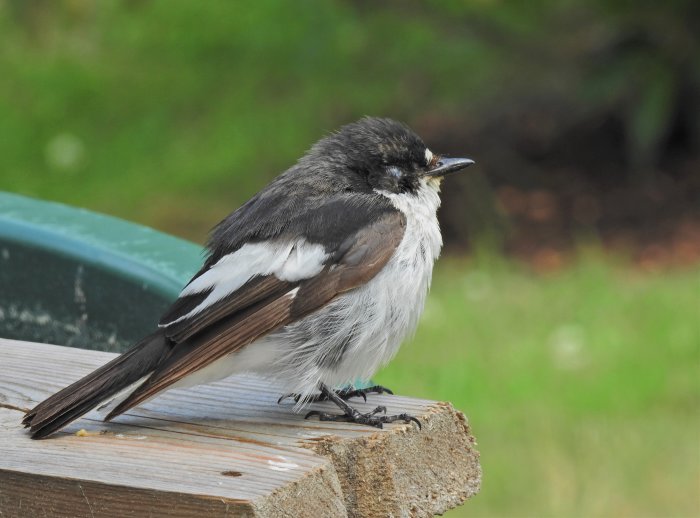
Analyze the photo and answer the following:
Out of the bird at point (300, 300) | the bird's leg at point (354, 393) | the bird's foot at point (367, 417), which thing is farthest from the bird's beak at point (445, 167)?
the bird's foot at point (367, 417)

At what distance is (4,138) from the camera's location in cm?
1089

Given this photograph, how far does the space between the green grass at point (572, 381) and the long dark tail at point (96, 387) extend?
9.84ft

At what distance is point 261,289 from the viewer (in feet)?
10.0

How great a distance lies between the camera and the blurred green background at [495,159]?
6293mm

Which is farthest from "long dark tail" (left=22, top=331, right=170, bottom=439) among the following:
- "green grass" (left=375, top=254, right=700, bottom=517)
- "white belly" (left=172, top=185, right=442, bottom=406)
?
"green grass" (left=375, top=254, right=700, bottom=517)

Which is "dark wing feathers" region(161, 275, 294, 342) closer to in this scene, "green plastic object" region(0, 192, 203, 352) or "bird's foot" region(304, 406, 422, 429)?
"bird's foot" region(304, 406, 422, 429)

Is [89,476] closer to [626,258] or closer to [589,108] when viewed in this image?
[626,258]

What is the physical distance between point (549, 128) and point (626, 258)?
7.25 ft

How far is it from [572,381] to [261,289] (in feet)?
12.9

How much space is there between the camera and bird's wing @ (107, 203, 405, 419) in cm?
293

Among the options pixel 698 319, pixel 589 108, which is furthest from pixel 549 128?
pixel 698 319

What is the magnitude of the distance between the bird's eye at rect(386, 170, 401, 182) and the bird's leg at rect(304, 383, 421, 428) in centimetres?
72

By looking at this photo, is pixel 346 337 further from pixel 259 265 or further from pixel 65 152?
pixel 65 152

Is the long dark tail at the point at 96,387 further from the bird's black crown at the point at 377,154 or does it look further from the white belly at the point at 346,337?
the bird's black crown at the point at 377,154
